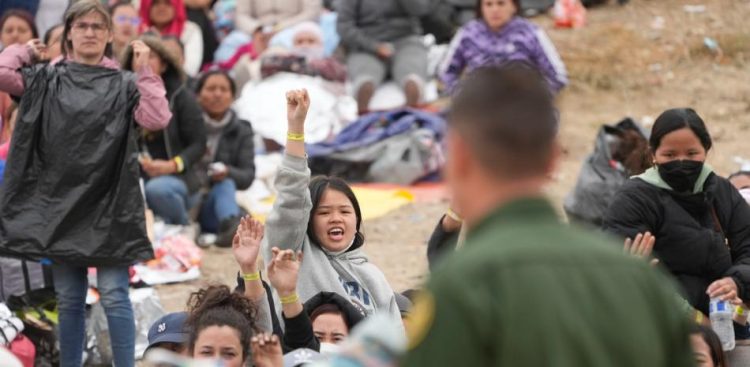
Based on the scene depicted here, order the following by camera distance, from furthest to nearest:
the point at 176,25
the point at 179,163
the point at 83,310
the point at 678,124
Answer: the point at 176,25, the point at 179,163, the point at 83,310, the point at 678,124

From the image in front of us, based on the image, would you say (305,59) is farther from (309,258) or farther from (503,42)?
(309,258)

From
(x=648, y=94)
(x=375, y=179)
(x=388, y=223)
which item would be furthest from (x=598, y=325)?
(x=648, y=94)

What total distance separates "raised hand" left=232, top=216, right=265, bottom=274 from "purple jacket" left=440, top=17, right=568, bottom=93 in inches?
205

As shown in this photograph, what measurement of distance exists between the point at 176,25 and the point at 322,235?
6421mm

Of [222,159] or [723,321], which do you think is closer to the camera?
[723,321]

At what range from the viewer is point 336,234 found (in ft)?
18.3

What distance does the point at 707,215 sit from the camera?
603 cm

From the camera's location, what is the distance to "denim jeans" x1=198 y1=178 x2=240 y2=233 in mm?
9383

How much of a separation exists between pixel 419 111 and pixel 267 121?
1174 mm

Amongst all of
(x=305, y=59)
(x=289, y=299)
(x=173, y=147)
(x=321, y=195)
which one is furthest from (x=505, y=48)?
(x=289, y=299)

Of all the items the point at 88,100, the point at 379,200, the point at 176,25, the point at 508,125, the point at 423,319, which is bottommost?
the point at 379,200

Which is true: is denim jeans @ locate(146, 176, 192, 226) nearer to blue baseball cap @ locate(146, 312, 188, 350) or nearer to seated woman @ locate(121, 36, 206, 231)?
seated woman @ locate(121, 36, 206, 231)

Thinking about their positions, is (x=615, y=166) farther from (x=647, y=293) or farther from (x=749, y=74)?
(x=647, y=293)

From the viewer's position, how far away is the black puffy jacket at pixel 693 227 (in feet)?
19.5
